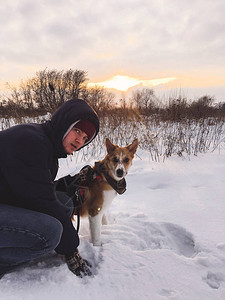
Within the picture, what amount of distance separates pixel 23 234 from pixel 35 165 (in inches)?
18.9

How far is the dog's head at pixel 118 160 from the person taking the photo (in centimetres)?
231

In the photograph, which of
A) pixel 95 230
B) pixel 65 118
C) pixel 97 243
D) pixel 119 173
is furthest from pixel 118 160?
pixel 65 118

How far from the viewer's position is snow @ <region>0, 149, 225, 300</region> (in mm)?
1284

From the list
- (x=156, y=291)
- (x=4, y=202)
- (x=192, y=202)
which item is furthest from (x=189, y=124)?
(x=4, y=202)

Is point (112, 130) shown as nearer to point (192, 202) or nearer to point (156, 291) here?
→ point (192, 202)

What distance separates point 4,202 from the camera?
1.39 meters

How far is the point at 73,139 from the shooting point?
1.60 metres

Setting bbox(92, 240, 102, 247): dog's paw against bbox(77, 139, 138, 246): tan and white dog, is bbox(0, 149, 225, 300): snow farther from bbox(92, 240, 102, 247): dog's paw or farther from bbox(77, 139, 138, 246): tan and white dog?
bbox(77, 139, 138, 246): tan and white dog

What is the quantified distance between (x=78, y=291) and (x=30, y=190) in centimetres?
76

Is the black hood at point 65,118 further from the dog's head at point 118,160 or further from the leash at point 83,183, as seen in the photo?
the dog's head at point 118,160

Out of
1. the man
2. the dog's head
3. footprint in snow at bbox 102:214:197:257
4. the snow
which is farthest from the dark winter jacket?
the dog's head

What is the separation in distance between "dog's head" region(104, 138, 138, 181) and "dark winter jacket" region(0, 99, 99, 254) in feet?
3.07

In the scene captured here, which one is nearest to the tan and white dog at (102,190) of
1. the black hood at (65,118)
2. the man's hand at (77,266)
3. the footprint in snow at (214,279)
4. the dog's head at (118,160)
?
the dog's head at (118,160)

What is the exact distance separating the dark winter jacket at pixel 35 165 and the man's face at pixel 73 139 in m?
0.06
